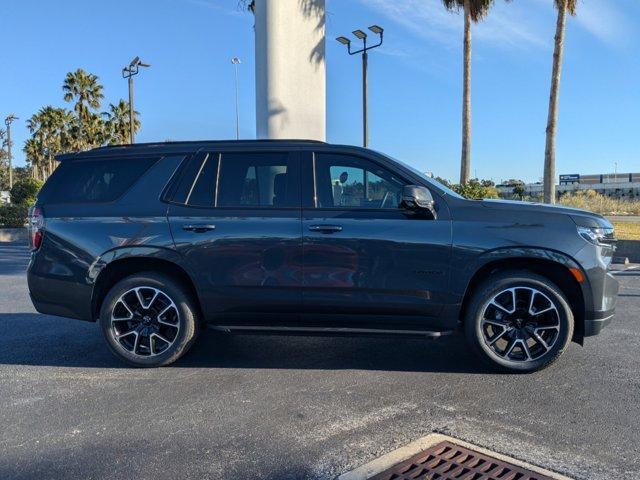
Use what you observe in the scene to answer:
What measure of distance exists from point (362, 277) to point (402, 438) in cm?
144

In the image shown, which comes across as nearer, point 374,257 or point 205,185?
point 374,257

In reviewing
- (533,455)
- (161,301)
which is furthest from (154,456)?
Answer: (533,455)

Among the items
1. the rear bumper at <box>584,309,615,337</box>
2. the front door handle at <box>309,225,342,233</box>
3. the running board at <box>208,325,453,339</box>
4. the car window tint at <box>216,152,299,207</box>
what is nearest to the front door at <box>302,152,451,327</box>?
the front door handle at <box>309,225,342,233</box>

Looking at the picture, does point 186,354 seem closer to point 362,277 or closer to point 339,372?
point 339,372

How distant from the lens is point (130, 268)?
4.77 metres

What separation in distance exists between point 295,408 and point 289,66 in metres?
7.28

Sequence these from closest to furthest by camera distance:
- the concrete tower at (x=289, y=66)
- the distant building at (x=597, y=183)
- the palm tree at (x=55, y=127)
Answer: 1. the concrete tower at (x=289, y=66)
2. the palm tree at (x=55, y=127)
3. the distant building at (x=597, y=183)

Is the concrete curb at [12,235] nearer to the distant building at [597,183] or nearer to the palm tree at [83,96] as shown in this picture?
the palm tree at [83,96]

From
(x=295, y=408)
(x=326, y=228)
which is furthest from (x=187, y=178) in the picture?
(x=295, y=408)

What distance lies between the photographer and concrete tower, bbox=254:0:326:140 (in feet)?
31.3

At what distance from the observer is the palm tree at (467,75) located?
19.1m

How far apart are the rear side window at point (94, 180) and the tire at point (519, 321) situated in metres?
3.13

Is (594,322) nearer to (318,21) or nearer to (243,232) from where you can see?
(243,232)

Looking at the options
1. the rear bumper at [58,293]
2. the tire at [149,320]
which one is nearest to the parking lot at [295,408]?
the tire at [149,320]
